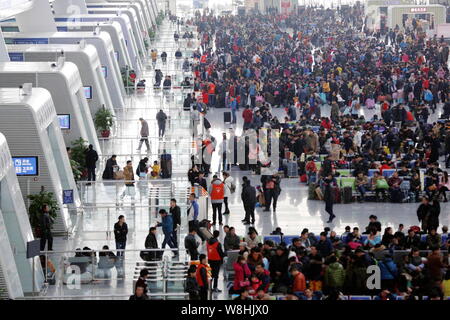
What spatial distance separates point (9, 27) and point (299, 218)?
84.6 ft

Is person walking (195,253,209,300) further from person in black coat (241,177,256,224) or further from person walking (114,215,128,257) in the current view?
person in black coat (241,177,256,224)

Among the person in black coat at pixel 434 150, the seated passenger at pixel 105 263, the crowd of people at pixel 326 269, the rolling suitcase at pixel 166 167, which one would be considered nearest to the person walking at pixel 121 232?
the seated passenger at pixel 105 263

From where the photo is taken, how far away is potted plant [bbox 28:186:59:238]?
22.5 metres

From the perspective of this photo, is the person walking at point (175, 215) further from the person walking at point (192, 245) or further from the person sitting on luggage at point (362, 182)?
the person sitting on luggage at point (362, 182)

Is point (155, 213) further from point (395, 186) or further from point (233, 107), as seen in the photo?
point (233, 107)

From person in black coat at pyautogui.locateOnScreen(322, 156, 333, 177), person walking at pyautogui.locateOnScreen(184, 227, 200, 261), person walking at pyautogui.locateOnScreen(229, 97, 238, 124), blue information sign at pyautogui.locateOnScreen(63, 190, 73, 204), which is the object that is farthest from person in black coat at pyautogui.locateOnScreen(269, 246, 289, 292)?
person walking at pyautogui.locateOnScreen(229, 97, 238, 124)

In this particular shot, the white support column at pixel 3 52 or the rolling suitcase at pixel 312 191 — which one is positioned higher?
the white support column at pixel 3 52

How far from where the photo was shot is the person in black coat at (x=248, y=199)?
25250 millimetres

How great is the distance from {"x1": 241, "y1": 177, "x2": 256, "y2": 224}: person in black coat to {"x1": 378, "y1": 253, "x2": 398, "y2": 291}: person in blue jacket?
6546mm

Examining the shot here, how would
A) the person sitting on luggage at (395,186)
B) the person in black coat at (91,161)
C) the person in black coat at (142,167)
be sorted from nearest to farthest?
the person sitting on luggage at (395,186), the person in black coat at (91,161), the person in black coat at (142,167)

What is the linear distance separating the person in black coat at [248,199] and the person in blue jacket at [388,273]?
655 cm

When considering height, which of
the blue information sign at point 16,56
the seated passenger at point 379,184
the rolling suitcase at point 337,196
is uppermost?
the blue information sign at point 16,56

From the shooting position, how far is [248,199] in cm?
2536
